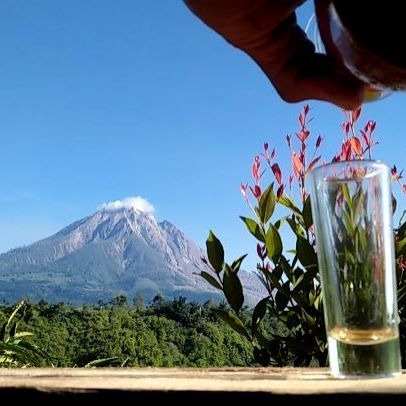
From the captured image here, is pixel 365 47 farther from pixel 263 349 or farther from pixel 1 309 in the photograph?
pixel 1 309

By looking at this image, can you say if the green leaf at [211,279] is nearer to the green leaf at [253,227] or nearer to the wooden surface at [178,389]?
the green leaf at [253,227]

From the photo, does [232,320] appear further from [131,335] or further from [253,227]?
[131,335]

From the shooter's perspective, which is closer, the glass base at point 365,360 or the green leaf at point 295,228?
the glass base at point 365,360

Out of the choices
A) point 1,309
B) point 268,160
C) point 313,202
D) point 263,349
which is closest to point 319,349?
point 263,349

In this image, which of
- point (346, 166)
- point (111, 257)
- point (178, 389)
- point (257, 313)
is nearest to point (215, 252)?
point (257, 313)

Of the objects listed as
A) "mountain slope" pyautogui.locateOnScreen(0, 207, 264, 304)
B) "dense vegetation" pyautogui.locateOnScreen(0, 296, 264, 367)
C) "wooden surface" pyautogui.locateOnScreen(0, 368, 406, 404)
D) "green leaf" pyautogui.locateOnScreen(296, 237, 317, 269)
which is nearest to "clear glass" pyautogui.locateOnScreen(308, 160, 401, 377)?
"wooden surface" pyautogui.locateOnScreen(0, 368, 406, 404)

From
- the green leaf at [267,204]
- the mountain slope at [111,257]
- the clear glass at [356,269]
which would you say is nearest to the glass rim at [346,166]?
the clear glass at [356,269]

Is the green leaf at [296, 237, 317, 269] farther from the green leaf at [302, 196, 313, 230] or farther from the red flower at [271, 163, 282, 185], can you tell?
the red flower at [271, 163, 282, 185]
